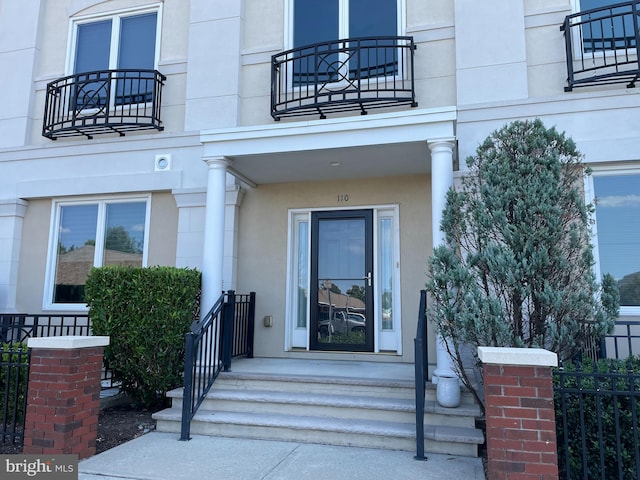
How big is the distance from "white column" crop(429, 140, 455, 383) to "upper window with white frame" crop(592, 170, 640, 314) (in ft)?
6.86

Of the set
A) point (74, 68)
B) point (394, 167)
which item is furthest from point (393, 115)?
point (74, 68)

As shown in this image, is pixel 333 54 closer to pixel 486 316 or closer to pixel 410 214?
pixel 410 214

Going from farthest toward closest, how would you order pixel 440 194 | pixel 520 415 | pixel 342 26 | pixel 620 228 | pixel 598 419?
1. pixel 342 26
2. pixel 620 228
3. pixel 440 194
4. pixel 598 419
5. pixel 520 415

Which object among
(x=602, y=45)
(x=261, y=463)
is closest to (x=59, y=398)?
(x=261, y=463)

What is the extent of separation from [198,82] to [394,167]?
3392 mm

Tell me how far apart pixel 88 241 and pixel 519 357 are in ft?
22.3

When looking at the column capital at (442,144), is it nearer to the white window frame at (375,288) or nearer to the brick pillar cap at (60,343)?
the white window frame at (375,288)

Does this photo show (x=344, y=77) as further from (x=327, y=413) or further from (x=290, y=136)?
(x=327, y=413)

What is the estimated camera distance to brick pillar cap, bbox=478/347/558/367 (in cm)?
326

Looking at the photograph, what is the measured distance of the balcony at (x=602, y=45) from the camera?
18.9 ft

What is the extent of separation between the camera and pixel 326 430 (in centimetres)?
448

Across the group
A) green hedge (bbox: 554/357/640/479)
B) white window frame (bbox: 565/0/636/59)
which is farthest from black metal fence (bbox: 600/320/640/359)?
white window frame (bbox: 565/0/636/59)

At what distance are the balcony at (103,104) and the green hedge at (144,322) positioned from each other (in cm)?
302

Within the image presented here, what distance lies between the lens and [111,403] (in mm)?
5871
